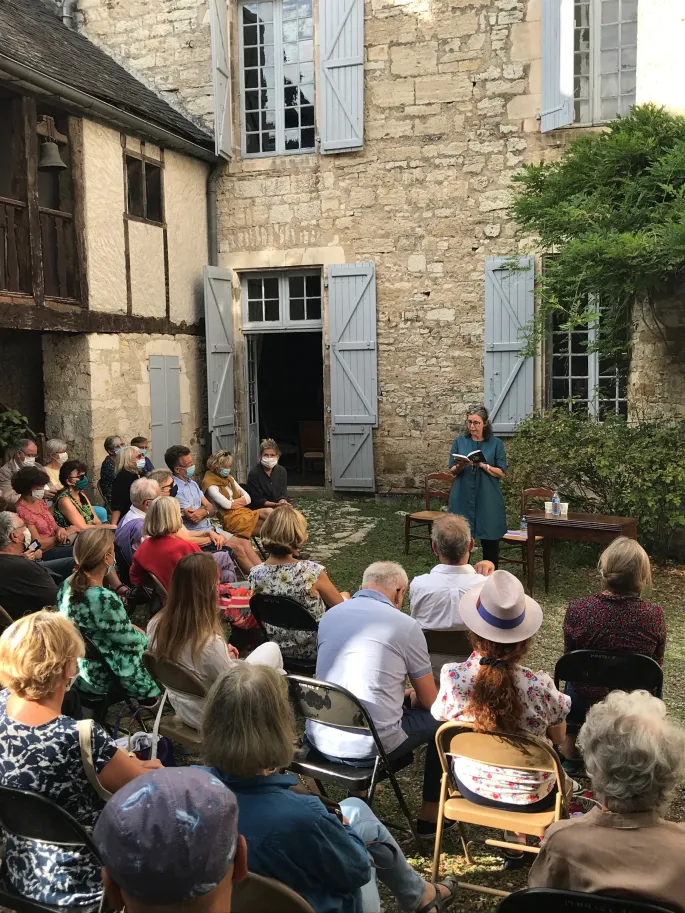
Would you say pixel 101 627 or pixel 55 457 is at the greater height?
pixel 55 457

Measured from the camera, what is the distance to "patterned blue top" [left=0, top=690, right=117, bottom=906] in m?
2.29

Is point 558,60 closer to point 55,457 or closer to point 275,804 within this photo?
point 55,457

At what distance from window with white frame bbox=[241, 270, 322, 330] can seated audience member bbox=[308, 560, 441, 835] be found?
29.3ft

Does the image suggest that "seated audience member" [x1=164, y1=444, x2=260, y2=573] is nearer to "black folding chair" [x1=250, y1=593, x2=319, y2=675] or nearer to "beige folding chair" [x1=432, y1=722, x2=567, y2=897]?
"black folding chair" [x1=250, y1=593, x2=319, y2=675]

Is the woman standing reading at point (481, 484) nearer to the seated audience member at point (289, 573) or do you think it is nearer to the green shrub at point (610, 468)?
→ the green shrub at point (610, 468)

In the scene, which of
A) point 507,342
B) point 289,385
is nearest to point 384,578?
point 507,342

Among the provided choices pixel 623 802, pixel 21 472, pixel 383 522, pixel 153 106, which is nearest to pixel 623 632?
pixel 623 802

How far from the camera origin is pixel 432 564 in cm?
762

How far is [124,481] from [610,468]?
13.3ft

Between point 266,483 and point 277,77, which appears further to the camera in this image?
point 277,77

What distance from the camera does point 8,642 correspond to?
8.18ft

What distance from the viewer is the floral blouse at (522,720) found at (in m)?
2.71

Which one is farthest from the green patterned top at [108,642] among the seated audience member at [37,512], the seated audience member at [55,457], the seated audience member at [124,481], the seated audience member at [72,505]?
the seated audience member at [55,457]

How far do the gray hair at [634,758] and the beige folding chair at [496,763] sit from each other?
59cm
